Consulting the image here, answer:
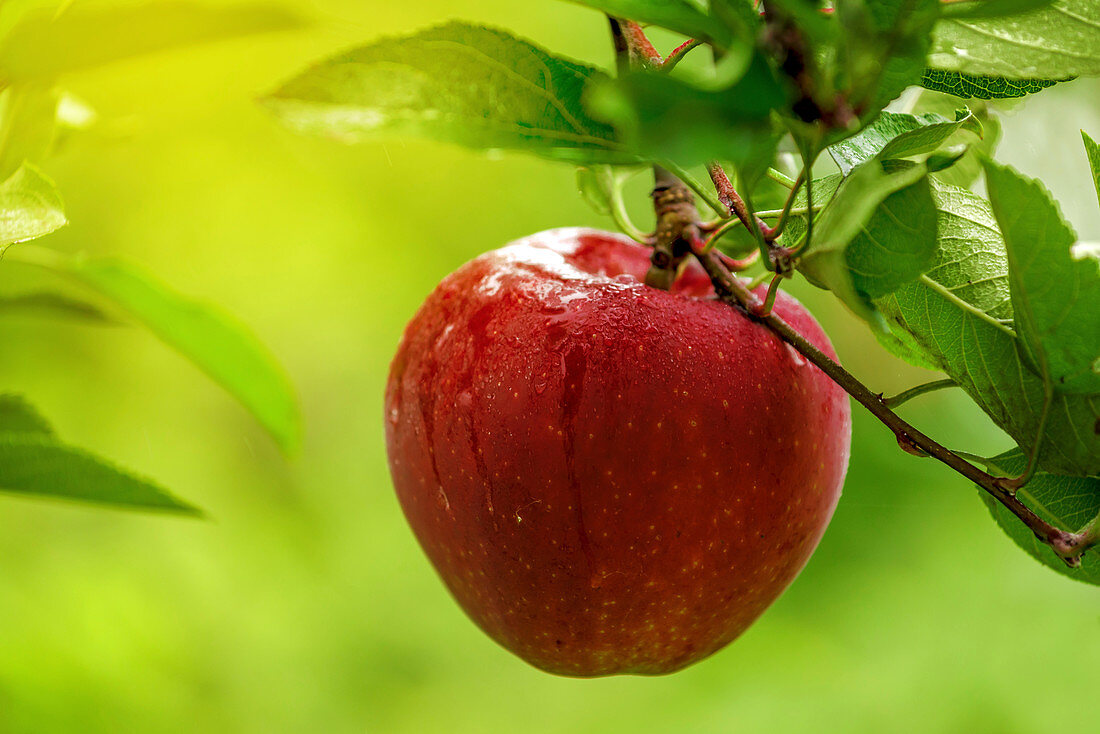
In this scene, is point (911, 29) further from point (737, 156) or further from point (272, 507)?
point (272, 507)

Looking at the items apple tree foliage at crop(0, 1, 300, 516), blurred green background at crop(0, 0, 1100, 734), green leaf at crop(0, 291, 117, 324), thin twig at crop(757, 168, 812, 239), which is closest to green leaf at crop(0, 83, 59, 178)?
apple tree foliage at crop(0, 1, 300, 516)

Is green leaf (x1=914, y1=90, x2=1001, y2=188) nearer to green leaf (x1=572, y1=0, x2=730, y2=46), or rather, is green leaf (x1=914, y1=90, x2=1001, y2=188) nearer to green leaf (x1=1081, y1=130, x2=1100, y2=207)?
green leaf (x1=1081, y1=130, x2=1100, y2=207)

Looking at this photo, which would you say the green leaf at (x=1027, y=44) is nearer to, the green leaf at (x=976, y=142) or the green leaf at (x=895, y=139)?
the green leaf at (x=895, y=139)

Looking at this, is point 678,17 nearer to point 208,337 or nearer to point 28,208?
point 28,208

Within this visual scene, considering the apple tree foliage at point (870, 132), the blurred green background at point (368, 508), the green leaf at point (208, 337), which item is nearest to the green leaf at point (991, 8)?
the apple tree foliage at point (870, 132)

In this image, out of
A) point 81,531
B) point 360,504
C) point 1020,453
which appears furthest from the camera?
point 360,504

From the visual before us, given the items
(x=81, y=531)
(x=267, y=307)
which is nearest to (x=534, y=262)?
(x=81, y=531)
